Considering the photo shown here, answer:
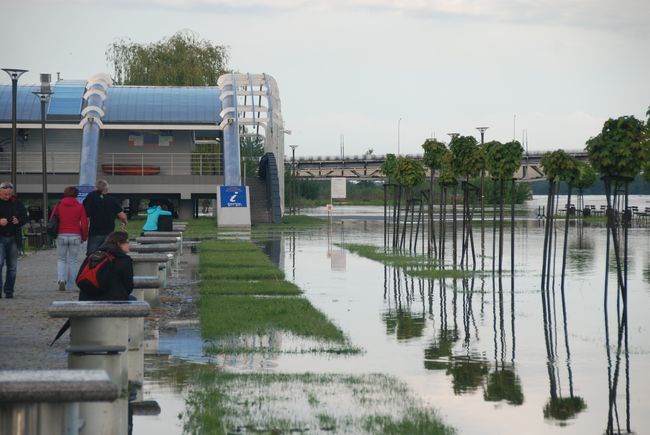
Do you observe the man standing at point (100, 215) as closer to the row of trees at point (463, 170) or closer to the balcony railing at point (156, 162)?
the row of trees at point (463, 170)

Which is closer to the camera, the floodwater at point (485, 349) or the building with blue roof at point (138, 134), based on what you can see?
the floodwater at point (485, 349)

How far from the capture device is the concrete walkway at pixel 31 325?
1308 centimetres

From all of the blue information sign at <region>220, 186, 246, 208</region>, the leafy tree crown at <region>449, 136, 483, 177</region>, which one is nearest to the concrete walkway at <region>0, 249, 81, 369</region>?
the leafy tree crown at <region>449, 136, 483, 177</region>

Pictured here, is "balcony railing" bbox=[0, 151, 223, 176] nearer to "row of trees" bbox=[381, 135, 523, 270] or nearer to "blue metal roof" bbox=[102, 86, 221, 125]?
"blue metal roof" bbox=[102, 86, 221, 125]

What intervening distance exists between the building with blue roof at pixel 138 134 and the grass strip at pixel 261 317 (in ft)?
121

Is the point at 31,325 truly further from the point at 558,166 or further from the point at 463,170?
the point at 463,170

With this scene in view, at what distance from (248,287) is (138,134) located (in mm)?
40714

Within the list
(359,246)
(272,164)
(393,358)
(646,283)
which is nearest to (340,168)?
(272,164)

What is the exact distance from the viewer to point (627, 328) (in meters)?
17.2

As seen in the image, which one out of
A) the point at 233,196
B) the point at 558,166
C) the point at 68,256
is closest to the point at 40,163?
the point at 233,196

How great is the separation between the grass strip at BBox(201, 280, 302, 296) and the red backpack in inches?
378

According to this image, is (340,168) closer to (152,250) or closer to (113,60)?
(113,60)

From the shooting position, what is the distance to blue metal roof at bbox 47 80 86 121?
59125 mm

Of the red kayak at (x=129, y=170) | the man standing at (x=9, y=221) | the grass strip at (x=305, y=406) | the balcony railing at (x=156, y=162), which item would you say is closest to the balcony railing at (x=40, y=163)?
the balcony railing at (x=156, y=162)
